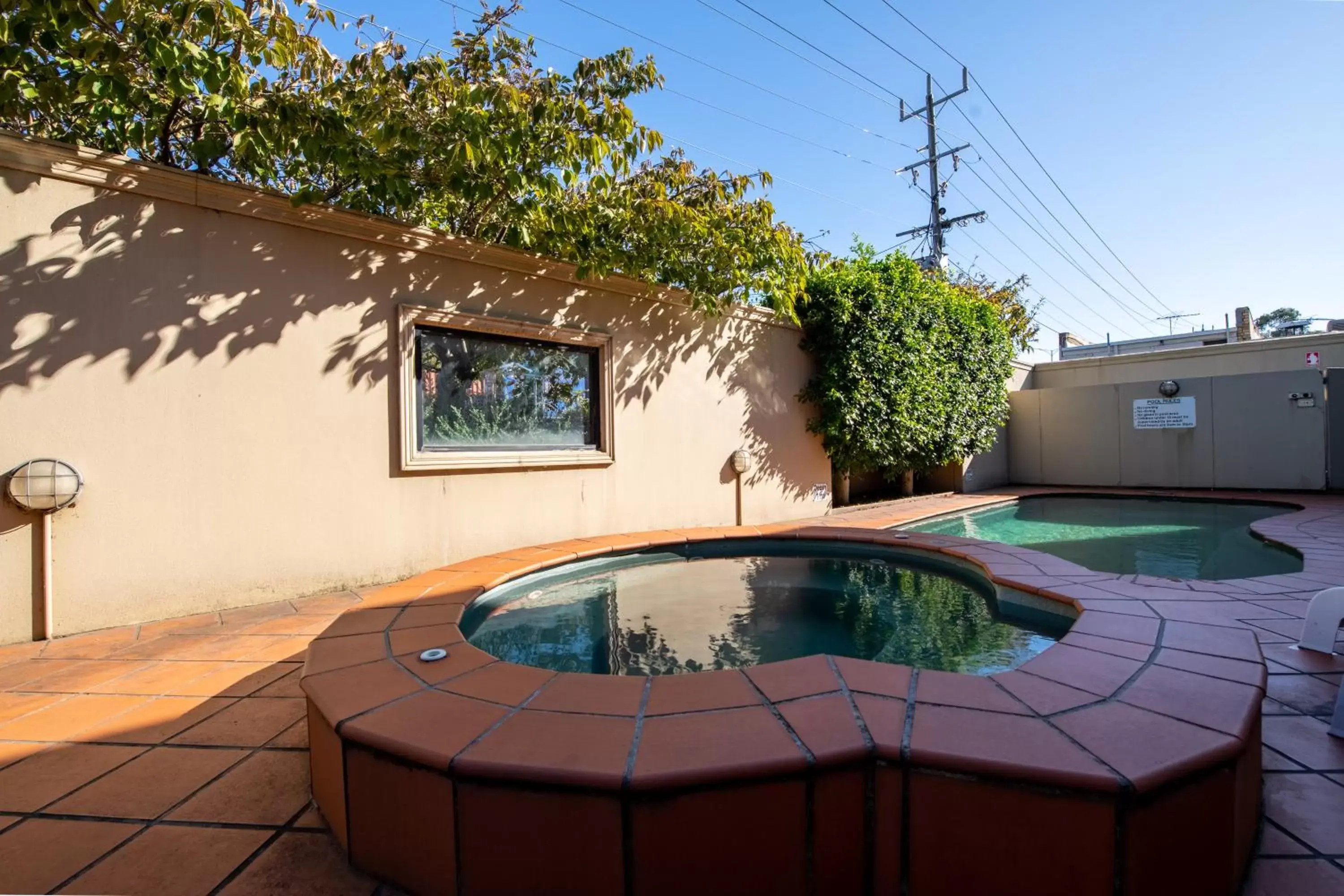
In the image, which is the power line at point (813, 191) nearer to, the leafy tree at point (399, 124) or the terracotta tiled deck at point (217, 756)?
the leafy tree at point (399, 124)

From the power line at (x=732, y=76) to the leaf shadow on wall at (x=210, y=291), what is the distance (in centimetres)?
492

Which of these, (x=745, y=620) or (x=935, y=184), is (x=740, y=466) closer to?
(x=745, y=620)

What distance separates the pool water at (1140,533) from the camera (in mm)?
4234

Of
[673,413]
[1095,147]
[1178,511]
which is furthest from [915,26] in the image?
[673,413]

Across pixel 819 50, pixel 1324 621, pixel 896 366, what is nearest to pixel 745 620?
pixel 1324 621

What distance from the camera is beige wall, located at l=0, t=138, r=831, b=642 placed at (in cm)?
292

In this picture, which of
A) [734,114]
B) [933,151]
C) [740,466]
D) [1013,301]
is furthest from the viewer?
[933,151]

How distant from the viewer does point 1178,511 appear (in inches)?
286

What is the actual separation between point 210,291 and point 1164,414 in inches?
469

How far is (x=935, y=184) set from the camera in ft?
56.1

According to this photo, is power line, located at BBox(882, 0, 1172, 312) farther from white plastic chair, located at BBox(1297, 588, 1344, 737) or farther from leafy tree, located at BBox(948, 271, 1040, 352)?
white plastic chair, located at BBox(1297, 588, 1344, 737)

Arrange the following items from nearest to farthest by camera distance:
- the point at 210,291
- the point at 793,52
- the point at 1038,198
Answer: the point at 210,291, the point at 793,52, the point at 1038,198

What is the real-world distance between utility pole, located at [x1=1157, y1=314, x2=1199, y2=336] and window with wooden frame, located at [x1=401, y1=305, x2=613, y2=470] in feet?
136

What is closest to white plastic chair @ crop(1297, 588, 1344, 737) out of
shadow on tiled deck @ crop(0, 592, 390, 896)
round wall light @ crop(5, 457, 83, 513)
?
shadow on tiled deck @ crop(0, 592, 390, 896)
